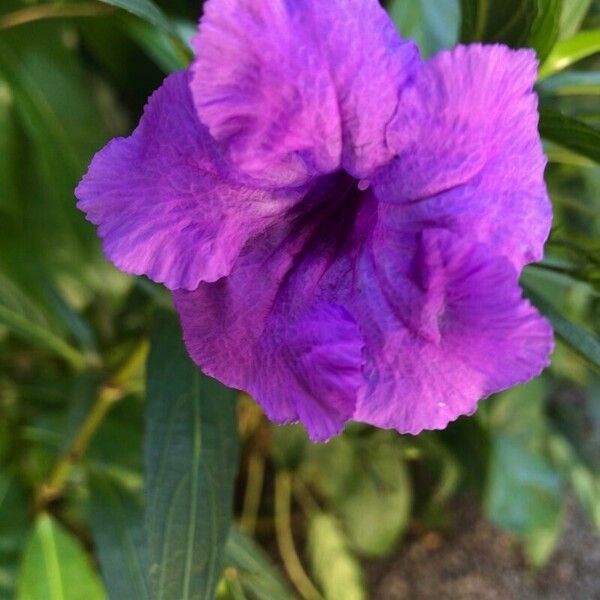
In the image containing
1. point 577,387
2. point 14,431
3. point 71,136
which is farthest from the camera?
point 577,387

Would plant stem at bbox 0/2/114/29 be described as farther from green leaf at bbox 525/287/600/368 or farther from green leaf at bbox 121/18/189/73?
green leaf at bbox 525/287/600/368

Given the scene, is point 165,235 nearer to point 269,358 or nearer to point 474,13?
point 269,358

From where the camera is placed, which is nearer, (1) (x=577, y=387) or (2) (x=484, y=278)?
(2) (x=484, y=278)

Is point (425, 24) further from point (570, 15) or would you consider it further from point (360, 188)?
point (360, 188)

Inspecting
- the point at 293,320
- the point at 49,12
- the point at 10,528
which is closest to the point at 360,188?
the point at 293,320

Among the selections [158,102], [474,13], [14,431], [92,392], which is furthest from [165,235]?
[14,431]

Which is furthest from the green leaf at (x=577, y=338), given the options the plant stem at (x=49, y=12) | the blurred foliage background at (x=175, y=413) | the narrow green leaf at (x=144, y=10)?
the plant stem at (x=49, y=12)

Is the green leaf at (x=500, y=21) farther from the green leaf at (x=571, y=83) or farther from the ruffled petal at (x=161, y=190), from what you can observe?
the ruffled petal at (x=161, y=190)
